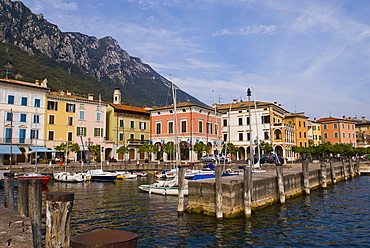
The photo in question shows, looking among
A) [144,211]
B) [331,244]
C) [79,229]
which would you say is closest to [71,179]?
[144,211]

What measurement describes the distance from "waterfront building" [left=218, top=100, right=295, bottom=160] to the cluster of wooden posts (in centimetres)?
5057

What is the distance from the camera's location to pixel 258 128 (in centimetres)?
6209

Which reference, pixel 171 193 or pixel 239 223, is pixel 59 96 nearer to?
pixel 171 193

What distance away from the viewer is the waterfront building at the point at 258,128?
5938cm

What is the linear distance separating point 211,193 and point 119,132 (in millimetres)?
44691

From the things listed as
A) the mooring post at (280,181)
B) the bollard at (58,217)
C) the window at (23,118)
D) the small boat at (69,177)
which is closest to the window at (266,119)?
the small boat at (69,177)

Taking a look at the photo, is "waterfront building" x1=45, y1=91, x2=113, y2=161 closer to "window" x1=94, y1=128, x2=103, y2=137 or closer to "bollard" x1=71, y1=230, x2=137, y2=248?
"window" x1=94, y1=128, x2=103, y2=137

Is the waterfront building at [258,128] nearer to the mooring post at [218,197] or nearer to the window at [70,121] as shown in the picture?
the window at [70,121]

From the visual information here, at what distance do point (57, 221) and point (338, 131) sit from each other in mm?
85574

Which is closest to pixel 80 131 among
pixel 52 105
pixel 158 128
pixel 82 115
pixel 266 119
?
pixel 82 115

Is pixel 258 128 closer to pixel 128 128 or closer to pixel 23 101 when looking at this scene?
pixel 128 128

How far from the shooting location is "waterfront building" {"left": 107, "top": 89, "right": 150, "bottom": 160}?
5753 centimetres

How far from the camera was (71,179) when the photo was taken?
34750 millimetres

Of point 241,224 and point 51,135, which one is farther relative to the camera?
point 51,135
